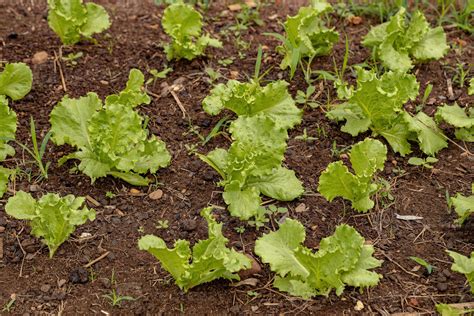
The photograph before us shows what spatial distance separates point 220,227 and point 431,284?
37.7 inches

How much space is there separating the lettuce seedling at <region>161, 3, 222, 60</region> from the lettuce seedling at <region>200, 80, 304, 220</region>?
0.60 m

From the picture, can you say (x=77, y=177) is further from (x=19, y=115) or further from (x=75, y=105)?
(x=19, y=115)

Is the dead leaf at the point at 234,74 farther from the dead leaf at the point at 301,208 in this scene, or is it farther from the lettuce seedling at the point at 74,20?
the dead leaf at the point at 301,208

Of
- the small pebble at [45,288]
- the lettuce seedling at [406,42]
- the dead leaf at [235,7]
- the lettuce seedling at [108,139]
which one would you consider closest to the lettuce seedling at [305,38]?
the lettuce seedling at [406,42]

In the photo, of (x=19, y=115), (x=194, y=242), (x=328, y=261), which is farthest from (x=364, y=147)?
(x=19, y=115)

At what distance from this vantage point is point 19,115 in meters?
4.03

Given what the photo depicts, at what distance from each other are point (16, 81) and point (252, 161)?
1.45 m

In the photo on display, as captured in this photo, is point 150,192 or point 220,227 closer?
point 220,227

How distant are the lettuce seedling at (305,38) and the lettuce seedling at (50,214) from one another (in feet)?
5.17

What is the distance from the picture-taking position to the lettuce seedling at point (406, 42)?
422cm

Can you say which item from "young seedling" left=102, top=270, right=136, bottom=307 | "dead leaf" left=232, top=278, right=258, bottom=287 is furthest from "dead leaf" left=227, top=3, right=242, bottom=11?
"young seedling" left=102, top=270, right=136, bottom=307

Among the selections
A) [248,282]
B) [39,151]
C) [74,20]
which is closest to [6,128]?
[39,151]

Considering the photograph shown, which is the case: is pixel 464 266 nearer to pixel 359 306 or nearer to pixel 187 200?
pixel 359 306

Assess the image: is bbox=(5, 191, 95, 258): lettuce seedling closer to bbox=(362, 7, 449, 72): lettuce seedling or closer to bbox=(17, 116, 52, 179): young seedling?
bbox=(17, 116, 52, 179): young seedling
